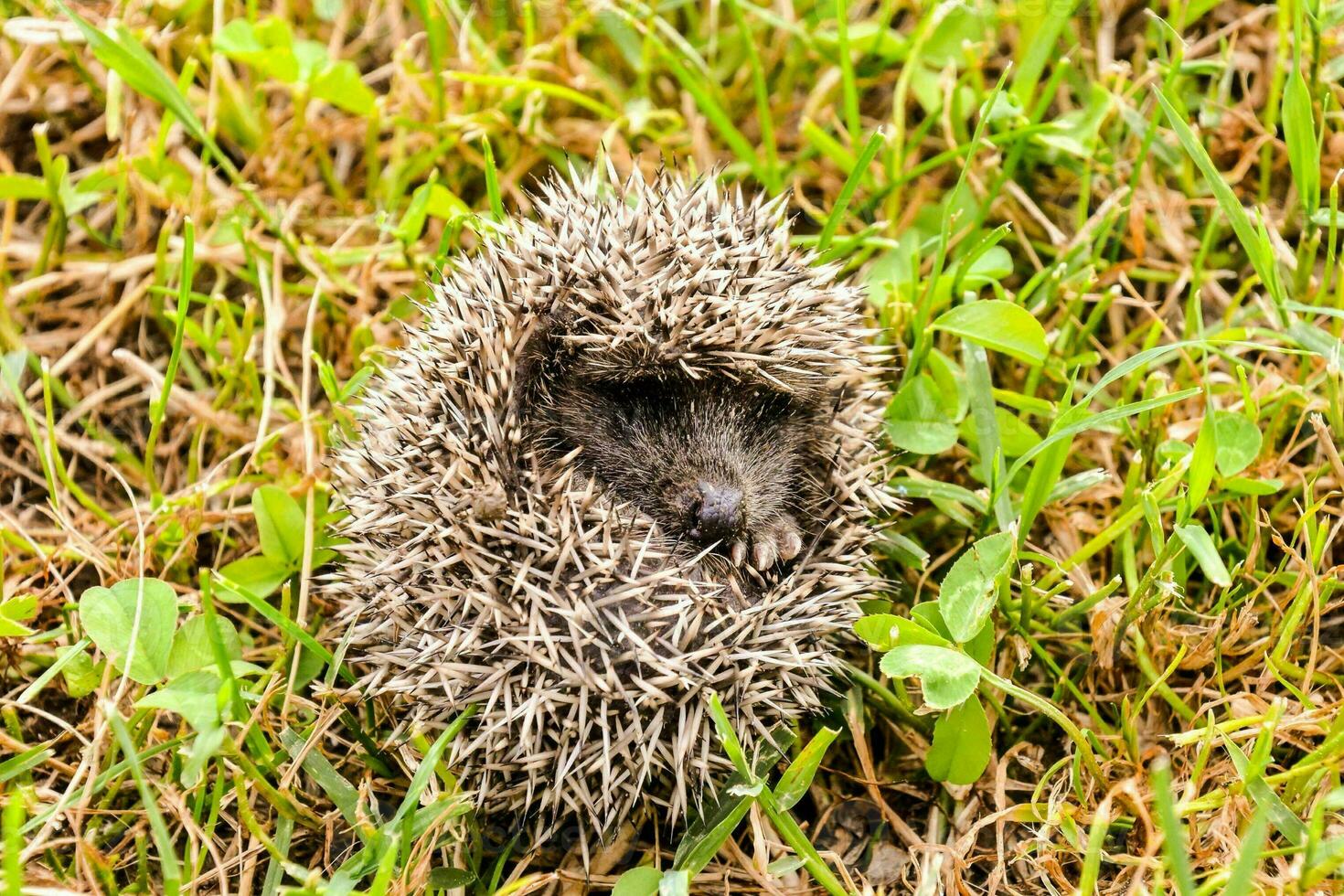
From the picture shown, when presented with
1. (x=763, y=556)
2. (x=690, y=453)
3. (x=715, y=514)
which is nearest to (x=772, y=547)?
(x=763, y=556)

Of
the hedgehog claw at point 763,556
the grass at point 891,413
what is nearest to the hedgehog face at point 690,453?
the hedgehog claw at point 763,556

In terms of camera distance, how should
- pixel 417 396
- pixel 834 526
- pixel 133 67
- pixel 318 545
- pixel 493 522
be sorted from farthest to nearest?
1. pixel 133 67
2. pixel 318 545
3. pixel 834 526
4. pixel 417 396
5. pixel 493 522

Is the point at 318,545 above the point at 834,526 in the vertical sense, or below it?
below

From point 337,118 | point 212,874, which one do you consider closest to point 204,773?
point 212,874

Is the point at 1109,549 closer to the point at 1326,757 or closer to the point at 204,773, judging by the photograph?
the point at 1326,757

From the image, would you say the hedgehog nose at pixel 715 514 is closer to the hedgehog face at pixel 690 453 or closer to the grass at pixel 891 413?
the hedgehog face at pixel 690 453

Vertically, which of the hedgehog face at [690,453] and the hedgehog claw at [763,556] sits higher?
the hedgehog face at [690,453]

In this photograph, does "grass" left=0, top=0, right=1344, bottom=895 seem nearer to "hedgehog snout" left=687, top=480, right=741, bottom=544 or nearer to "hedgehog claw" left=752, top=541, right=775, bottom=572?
"hedgehog claw" left=752, top=541, right=775, bottom=572

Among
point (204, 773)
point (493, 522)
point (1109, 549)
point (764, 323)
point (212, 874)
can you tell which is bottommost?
point (212, 874)
